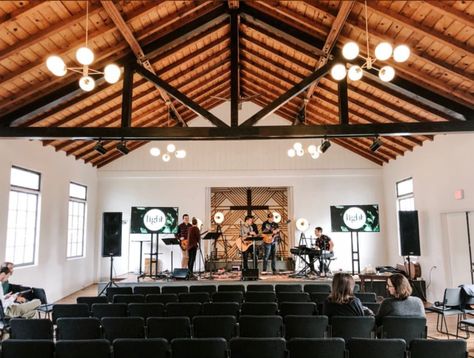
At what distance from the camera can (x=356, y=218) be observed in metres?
9.97

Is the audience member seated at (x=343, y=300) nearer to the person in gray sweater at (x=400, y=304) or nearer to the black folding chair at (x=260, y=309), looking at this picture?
the person in gray sweater at (x=400, y=304)

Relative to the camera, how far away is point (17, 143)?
298 inches

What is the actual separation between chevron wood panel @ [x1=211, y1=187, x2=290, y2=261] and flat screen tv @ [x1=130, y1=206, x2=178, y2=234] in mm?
2723

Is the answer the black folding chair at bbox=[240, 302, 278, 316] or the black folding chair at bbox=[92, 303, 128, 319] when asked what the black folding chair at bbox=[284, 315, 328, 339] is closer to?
the black folding chair at bbox=[240, 302, 278, 316]

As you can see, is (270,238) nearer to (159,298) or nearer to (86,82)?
(159,298)

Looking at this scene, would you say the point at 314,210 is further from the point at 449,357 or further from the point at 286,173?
the point at 449,357

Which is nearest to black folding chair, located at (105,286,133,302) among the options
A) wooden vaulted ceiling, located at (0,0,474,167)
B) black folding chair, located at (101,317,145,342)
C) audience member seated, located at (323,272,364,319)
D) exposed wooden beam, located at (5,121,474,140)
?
black folding chair, located at (101,317,145,342)

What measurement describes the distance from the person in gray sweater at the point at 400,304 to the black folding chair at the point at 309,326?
0.57 metres

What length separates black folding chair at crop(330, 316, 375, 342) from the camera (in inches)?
140

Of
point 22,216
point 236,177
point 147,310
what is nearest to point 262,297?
point 147,310

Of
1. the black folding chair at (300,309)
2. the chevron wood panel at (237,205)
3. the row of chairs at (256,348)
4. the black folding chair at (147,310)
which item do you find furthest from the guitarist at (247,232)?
the row of chairs at (256,348)

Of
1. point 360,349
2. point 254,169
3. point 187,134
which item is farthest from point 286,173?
point 360,349

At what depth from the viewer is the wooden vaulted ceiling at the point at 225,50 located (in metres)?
5.22

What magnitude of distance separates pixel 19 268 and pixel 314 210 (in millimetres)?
8242
